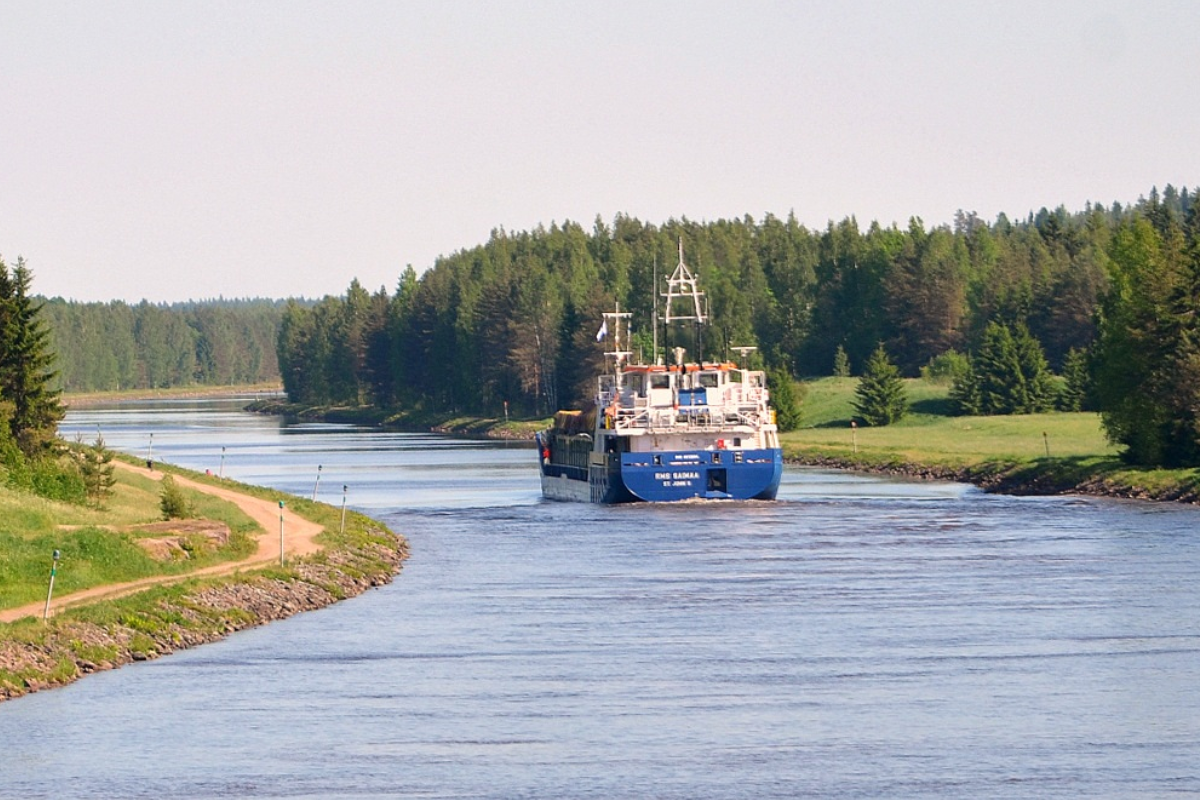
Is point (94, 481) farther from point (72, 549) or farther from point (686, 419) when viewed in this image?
point (686, 419)

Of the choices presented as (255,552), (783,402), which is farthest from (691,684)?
(783,402)

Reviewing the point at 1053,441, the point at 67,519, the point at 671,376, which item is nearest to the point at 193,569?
the point at 67,519

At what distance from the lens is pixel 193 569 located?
5238 cm

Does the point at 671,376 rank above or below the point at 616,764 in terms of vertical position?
above

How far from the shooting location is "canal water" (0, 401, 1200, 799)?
3144cm

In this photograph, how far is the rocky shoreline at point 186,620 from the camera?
39.1 metres

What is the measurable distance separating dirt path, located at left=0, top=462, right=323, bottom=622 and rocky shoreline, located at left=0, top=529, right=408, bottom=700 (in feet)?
3.43

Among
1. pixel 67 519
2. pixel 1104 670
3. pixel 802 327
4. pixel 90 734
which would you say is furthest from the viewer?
pixel 802 327

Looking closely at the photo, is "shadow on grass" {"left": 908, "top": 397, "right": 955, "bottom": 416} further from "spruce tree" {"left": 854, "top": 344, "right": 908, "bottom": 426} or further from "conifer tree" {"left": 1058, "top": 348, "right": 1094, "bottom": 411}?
"conifer tree" {"left": 1058, "top": 348, "right": 1094, "bottom": 411}

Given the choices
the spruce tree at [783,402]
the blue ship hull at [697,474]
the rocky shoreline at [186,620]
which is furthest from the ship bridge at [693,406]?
the spruce tree at [783,402]

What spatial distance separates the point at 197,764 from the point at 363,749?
279cm

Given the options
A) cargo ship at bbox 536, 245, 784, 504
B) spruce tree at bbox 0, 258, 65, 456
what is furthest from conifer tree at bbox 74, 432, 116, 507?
cargo ship at bbox 536, 245, 784, 504

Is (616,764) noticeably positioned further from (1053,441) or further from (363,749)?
(1053,441)

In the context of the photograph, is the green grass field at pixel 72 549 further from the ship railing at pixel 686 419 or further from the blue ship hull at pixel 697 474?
the ship railing at pixel 686 419
